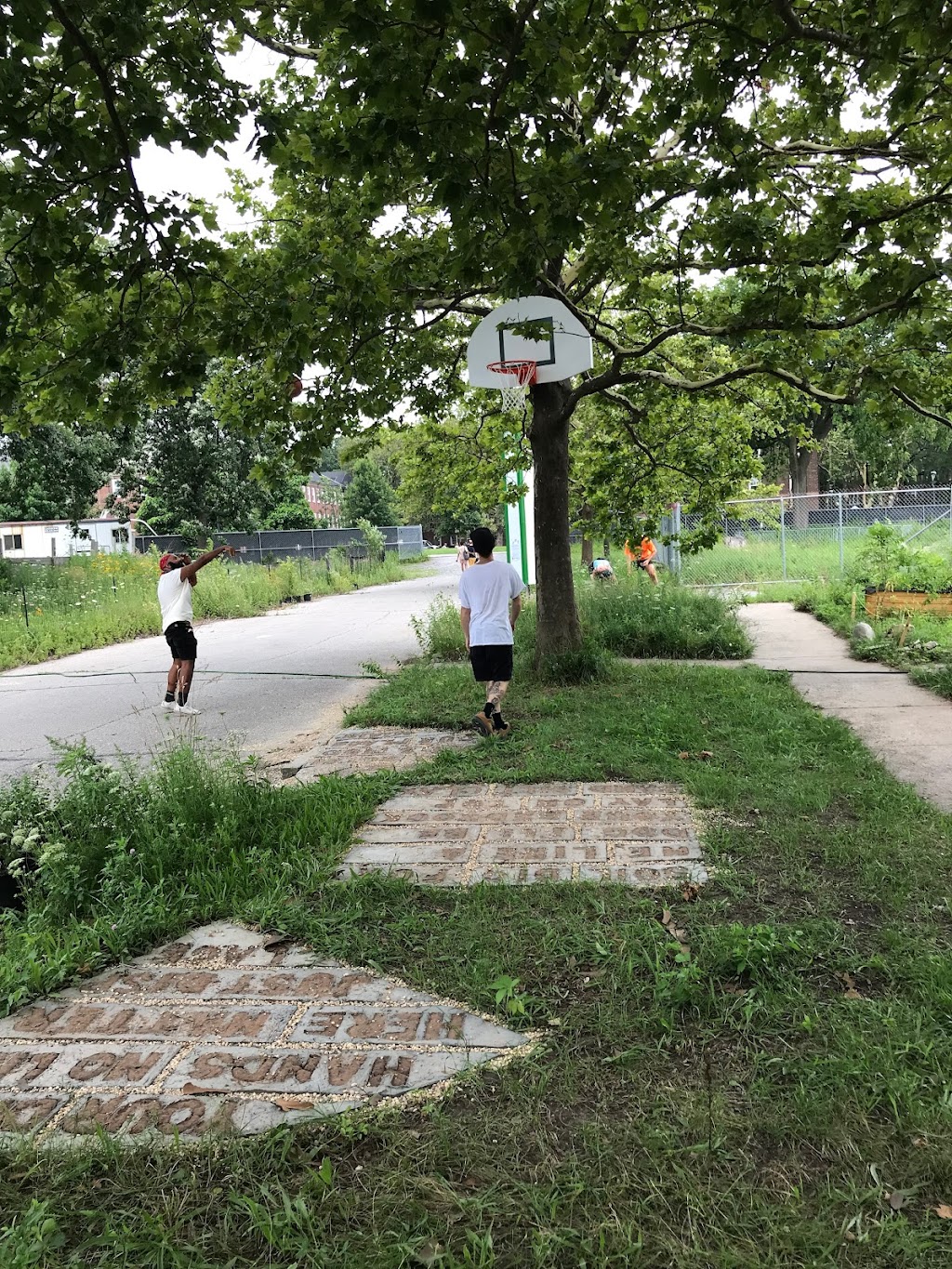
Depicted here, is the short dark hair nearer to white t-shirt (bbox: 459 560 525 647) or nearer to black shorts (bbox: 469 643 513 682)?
white t-shirt (bbox: 459 560 525 647)

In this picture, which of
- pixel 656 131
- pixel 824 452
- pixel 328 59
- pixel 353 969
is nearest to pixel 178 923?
pixel 353 969

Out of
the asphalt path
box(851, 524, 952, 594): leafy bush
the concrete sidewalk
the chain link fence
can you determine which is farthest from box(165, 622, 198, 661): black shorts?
the chain link fence

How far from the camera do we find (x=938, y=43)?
406 centimetres

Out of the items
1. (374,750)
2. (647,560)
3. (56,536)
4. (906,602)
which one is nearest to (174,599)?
(374,750)

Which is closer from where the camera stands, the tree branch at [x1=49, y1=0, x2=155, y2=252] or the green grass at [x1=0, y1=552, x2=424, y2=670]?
the tree branch at [x1=49, y1=0, x2=155, y2=252]

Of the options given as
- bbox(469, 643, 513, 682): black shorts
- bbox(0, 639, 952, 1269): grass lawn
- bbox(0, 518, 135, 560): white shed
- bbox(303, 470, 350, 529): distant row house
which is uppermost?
bbox(303, 470, 350, 529): distant row house

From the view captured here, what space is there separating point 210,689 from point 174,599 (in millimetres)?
1989

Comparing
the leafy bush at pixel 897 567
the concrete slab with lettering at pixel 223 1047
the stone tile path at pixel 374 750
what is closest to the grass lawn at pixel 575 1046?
the concrete slab with lettering at pixel 223 1047

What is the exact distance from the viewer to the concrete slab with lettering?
2.69 m

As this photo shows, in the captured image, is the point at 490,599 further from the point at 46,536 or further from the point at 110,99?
the point at 46,536

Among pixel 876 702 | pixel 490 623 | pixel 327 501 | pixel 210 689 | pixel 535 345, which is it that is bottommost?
pixel 876 702

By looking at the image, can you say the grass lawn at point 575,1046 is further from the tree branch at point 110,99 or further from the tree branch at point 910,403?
the tree branch at point 910,403

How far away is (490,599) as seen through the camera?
24.6 feet

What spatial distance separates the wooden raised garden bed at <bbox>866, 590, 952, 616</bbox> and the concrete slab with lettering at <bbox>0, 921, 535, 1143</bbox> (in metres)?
12.3
